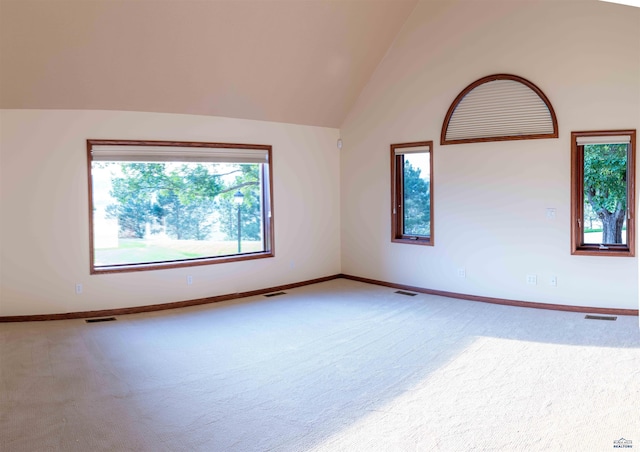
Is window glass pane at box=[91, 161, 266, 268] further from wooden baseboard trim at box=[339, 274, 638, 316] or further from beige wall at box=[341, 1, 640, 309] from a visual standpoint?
wooden baseboard trim at box=[339, 274, 638, 316]

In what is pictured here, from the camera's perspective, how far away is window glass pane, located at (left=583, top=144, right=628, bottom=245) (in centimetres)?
523

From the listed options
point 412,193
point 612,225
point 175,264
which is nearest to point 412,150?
point 412,193

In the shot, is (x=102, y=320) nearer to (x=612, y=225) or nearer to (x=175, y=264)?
(x=175, y=264)

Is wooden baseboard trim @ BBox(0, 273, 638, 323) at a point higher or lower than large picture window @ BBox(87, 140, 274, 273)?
lower

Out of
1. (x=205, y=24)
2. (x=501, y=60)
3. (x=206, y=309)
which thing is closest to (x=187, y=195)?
(x=206, y=309)

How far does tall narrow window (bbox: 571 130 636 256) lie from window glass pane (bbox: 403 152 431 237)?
69.3 inches

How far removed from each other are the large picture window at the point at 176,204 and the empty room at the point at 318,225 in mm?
29

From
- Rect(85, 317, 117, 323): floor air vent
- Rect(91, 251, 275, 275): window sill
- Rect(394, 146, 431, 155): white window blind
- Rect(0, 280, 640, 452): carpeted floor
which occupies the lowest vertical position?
Rect(0, 280, 640, 452): carpeted floor

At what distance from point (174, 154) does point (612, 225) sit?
4.98m

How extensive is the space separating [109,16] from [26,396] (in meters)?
3.24

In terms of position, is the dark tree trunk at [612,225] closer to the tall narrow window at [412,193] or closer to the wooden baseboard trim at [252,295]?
the wooden baseboard trim at [252,295]

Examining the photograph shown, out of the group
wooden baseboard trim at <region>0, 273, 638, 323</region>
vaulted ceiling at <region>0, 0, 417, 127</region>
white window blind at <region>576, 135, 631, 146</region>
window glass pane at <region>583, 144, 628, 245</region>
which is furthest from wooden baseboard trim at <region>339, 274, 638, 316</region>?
vaulted ceiling at <region>0, 0, 417, 127</region>

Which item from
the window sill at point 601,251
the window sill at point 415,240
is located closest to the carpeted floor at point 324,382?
the window sill at point 601,251

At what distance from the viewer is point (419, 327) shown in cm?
499
